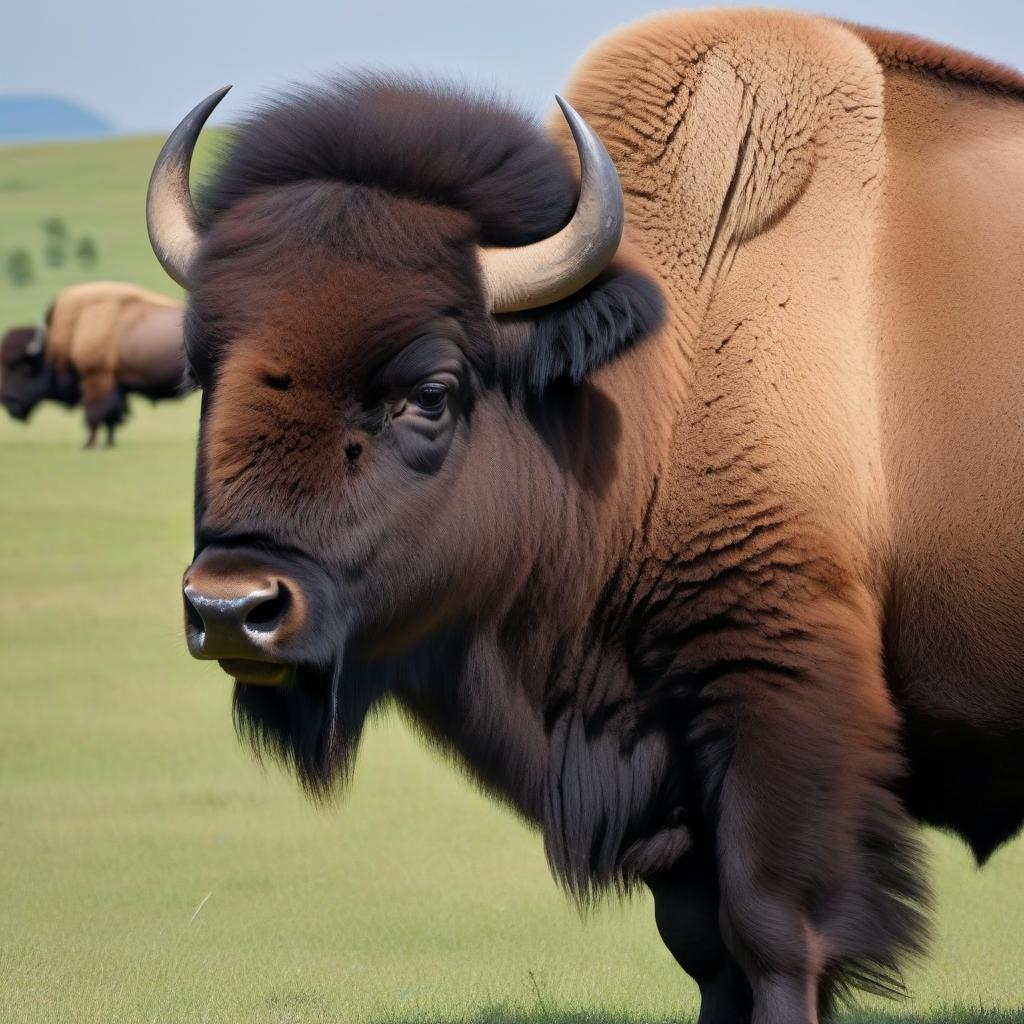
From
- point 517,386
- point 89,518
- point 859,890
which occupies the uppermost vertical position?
point 517,386

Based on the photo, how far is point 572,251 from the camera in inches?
171

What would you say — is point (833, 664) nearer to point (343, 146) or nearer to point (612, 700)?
point (612, 700)

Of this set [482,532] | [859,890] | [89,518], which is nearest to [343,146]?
[482,532]

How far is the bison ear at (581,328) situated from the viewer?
4387 mm

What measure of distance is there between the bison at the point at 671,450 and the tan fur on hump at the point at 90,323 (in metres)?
29.2

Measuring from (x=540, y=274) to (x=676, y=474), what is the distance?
764mm

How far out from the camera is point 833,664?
4.46 m

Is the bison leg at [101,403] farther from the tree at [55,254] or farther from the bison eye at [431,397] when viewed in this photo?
the tree at [55,254]

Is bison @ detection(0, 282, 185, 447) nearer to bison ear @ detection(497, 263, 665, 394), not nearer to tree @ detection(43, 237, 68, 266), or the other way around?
bison ear @ detection(497, 263, 665, 394)

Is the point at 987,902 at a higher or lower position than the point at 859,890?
lower

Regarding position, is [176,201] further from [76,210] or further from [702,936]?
[76,210]

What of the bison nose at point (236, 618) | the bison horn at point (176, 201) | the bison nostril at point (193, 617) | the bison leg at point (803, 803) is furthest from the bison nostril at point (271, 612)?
the bison leg at point (803, 803)

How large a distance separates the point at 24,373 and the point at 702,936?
31.4 m

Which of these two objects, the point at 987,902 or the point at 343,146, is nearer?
the point at 343,146
